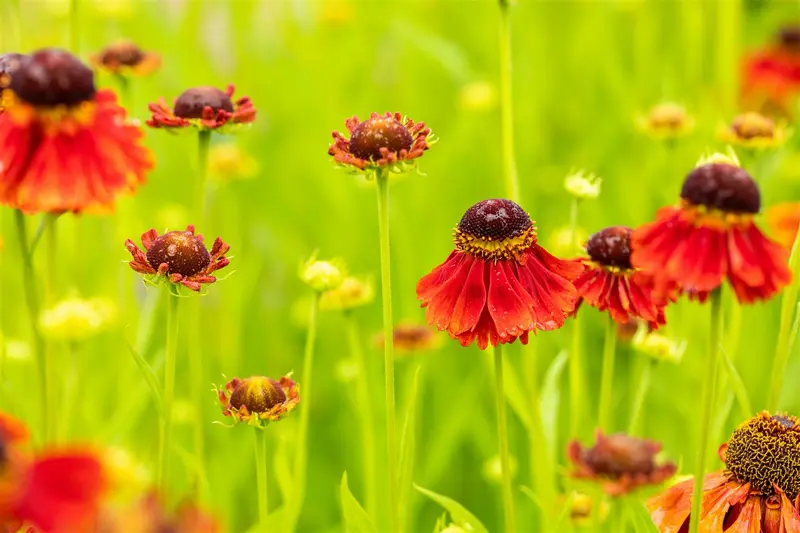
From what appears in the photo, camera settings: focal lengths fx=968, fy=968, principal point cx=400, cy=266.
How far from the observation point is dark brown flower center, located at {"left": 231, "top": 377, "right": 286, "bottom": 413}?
0.91 metres

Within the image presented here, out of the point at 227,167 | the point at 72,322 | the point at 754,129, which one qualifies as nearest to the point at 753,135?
the point at 754,129

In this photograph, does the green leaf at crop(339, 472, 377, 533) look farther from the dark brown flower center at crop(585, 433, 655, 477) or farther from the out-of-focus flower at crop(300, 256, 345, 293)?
the out-of-focus flower at crop(300, 256, 345, 293)

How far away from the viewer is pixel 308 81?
2.40 meters

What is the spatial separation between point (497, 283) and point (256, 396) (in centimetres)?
25

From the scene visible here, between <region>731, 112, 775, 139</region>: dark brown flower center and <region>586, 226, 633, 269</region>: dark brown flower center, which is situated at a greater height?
<region>731, 112, 775, 139</region>: dark brown flower center

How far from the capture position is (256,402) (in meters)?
0.91

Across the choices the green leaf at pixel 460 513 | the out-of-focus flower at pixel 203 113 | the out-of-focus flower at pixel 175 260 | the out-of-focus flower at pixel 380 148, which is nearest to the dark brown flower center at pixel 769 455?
the green leaf at pixel 460 513

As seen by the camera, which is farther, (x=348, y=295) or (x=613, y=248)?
(x=348, y=295)

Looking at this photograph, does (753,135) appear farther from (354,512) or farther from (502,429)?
(354,512)

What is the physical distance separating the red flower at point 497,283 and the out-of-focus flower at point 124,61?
735 mm

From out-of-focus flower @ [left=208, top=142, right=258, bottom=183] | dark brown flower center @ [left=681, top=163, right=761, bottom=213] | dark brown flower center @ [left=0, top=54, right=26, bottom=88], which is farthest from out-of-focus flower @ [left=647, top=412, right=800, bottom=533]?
out-of-focus flower @ [left=208, top=142, right=258, bottom=183]

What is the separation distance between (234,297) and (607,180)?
94 centimetres

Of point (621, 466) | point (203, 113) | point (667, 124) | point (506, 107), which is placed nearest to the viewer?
point (621, 466)

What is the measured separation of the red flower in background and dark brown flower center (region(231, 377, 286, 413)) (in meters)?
0.43
